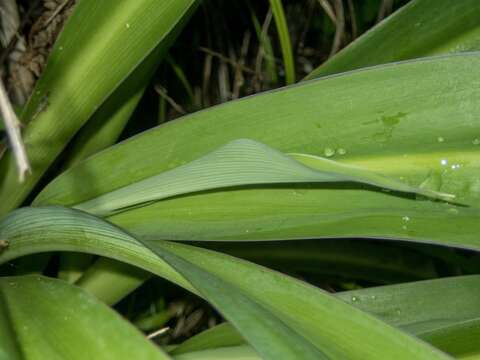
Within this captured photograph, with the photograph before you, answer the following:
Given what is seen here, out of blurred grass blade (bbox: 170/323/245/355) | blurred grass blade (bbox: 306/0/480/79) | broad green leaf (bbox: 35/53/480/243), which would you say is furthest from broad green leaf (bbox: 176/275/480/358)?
blurred grass blade (bbox: 306/0/480/79)

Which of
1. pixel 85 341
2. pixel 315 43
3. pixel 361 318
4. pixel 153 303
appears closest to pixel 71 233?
pixel 85 341

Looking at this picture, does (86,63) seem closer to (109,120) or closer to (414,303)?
(109,120)

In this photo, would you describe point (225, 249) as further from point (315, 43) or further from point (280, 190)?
point (315, 43)

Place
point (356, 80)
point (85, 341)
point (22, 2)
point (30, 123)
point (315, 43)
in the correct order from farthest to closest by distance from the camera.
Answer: point (315, 43) < point (22, 2) < point (30, 123) < point (356, 80) < point (85, 341)

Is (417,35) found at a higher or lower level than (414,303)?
higher

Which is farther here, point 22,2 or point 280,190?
point 22,2

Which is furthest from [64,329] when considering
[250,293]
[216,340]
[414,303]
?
[414,303]
